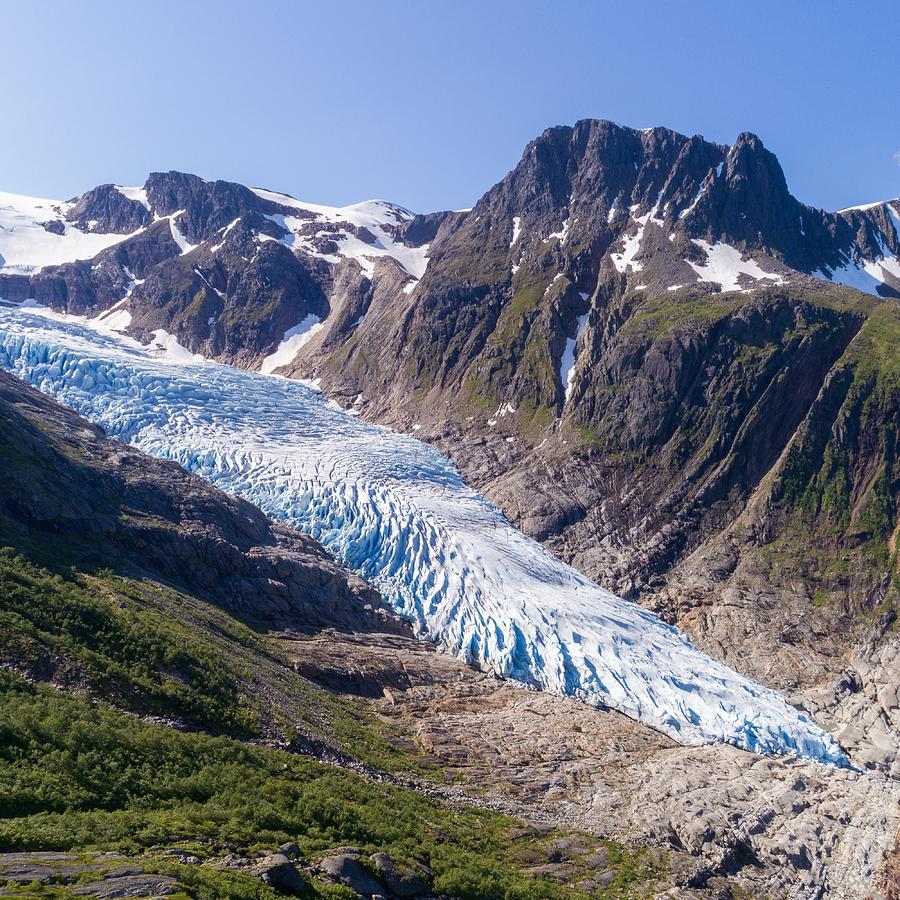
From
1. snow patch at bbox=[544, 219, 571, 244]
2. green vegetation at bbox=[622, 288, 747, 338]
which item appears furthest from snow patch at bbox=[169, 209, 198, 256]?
green vegetation at bbox=[622, 288, 747, 338]

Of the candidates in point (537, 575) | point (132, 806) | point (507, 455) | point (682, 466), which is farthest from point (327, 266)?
point (132, 806)

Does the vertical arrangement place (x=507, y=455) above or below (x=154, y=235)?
below

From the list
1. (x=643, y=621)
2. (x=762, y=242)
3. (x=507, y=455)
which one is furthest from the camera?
(x=762, y=242)

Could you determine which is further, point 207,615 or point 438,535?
point 438,535

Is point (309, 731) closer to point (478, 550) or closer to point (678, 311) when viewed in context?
point (478, 550)

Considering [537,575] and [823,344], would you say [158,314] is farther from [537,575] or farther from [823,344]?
[823,344]

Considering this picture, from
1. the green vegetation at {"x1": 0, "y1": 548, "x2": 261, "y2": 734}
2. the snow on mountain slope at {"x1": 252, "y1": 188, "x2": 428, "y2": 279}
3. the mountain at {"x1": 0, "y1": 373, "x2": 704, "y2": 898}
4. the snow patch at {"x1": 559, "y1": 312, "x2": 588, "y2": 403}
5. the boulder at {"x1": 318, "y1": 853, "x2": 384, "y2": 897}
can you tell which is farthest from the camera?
the snow on mountain slope at {"x1": 252, "y1": 188, "x2": 428, "y2": 279}

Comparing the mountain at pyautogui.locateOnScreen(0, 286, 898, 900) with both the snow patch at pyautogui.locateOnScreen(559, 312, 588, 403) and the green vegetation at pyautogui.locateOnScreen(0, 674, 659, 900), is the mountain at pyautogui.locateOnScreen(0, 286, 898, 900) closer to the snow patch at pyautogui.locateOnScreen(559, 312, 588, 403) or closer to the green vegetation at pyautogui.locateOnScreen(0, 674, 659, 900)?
the green vegetation at pyautogui.locateOnScreen(0, 674, 659, 900)
